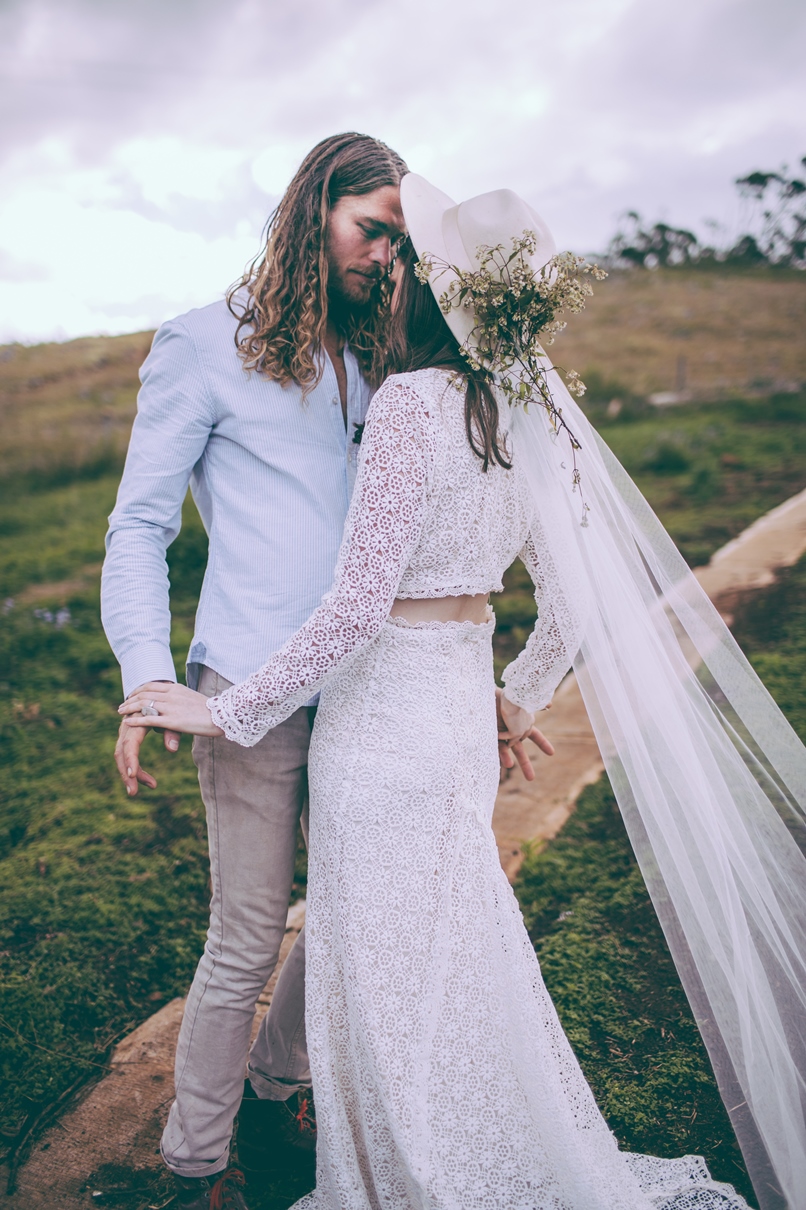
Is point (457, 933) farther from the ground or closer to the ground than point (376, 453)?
closer to the ground

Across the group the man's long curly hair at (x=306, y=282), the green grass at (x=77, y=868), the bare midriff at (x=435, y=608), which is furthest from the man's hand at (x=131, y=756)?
the green grass at (x=77, y=868)

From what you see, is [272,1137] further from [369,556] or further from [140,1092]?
[369,556]

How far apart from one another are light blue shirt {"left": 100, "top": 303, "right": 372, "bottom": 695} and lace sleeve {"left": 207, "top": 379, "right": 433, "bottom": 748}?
218 millimetres

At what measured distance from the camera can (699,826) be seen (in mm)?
1753

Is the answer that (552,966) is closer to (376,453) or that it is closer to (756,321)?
(376,453)

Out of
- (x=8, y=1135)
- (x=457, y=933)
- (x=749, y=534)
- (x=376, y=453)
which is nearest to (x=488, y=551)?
(x=376, y=453)

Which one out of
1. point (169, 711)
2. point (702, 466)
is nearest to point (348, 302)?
point (169, 711)

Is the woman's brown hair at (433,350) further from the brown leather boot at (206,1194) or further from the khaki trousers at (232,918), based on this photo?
the brown leather boot at (206,1194)

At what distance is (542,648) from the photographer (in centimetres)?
207

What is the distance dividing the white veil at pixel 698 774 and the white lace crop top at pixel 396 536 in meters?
0.20

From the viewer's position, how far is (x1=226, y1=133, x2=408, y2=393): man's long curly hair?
1915mm

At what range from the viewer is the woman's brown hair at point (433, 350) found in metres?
1.68

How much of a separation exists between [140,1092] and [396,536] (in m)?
1.70

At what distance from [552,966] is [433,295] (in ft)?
6.61
